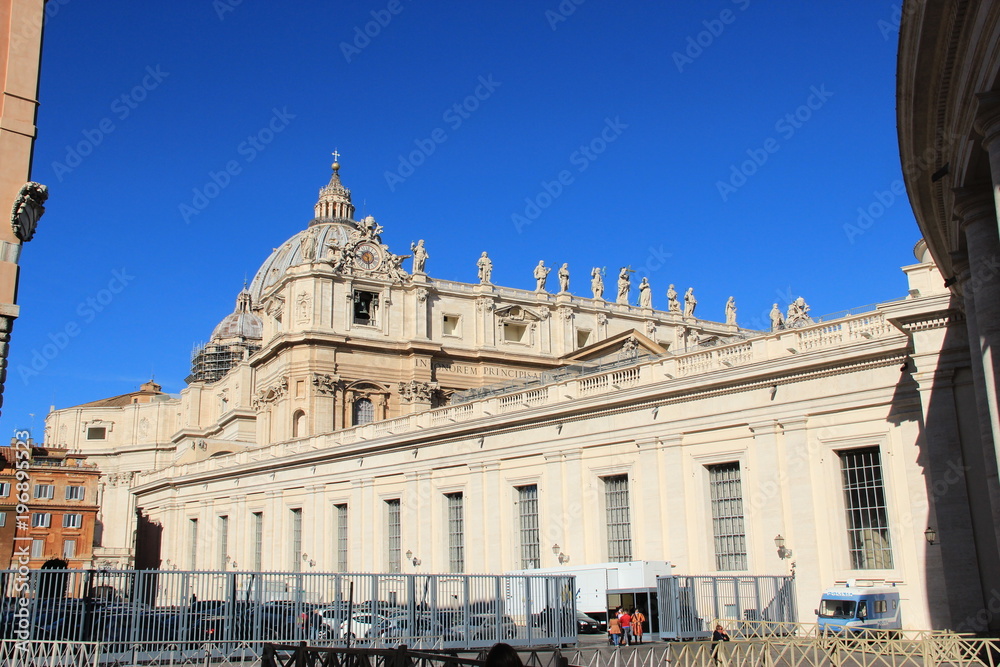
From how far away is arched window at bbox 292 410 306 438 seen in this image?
5944 centimetres

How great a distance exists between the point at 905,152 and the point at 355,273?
48848 mm

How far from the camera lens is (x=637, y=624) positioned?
2327 centimetres

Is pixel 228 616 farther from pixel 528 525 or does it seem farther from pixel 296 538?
pixel 296 538

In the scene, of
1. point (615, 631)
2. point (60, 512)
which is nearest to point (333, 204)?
point (60, 512)

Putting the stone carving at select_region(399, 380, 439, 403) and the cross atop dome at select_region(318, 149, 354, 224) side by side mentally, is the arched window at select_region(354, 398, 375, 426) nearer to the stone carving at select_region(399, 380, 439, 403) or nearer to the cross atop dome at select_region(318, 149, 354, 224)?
the stone carving at select_region(399, 380, 439, 403)

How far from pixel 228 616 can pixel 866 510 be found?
1619 cm

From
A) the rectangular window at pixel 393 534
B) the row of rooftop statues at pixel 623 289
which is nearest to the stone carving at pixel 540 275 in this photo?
the row of rooftop statues at pixel 623 289

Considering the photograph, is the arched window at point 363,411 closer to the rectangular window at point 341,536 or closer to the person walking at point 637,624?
the rectangular window at point 341,536

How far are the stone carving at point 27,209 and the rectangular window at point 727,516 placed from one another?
19352 mm

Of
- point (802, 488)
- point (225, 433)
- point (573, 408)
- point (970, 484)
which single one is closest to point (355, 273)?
point (225, 433)

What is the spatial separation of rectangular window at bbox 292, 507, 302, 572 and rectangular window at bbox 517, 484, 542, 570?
15.0 m

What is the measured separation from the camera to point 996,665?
1622 cm

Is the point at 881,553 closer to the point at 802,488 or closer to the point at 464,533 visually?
the point at 802,488

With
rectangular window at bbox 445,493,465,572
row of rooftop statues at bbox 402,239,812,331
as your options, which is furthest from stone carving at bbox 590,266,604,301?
rectangular window at bbox 445,493,465,572
